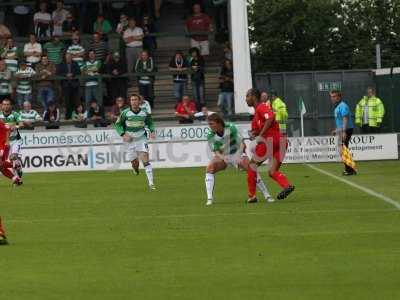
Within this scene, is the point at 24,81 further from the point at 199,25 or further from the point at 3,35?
the point at 199,25

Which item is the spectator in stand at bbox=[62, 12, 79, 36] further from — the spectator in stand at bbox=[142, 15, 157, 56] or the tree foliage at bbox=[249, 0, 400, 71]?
the tree foliage at bbox=[249, 0, 400, 71]

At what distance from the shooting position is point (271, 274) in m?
11.4

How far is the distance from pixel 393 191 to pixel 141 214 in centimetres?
585

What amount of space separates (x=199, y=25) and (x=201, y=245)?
26.7 m

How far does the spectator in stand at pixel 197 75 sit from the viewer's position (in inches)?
1520

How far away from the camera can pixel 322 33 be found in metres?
83.2

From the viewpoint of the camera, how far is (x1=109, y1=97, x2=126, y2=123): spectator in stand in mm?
36781

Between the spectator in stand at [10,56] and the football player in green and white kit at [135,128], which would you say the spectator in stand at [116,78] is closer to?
the spectator in stand at [10,56]

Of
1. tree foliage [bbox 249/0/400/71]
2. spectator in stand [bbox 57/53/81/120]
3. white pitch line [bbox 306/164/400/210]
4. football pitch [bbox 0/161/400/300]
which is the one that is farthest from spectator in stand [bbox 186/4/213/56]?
tree foliage [bbox 249/0/400/71]

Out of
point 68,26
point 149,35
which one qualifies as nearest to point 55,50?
point 68,26

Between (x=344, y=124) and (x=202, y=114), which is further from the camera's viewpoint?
(x=202, y=114)

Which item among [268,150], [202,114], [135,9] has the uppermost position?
[135,9]

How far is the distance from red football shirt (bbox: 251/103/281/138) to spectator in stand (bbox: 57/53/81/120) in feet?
60.8

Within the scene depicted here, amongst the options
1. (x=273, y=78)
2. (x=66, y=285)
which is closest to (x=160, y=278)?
(x=66, y=285)
